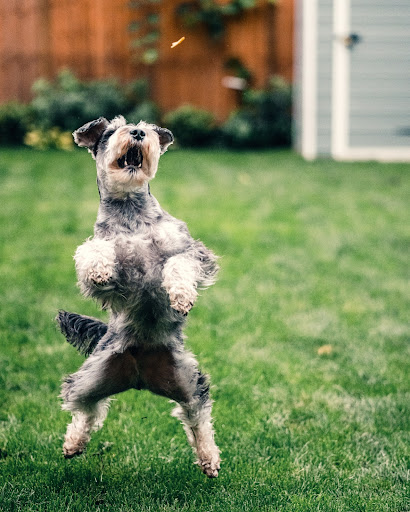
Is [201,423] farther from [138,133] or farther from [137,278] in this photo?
[138,133]

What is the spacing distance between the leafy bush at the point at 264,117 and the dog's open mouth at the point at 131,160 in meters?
9.88

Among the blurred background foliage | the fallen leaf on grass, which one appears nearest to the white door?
the blurred background foliage

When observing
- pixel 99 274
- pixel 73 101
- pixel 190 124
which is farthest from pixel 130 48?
pixel 99 274

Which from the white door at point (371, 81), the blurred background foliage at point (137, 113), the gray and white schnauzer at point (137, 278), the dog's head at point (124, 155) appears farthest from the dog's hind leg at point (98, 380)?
the white door at point (371, 81)

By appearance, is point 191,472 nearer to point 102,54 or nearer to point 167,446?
point 167,446

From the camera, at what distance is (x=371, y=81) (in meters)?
11.5

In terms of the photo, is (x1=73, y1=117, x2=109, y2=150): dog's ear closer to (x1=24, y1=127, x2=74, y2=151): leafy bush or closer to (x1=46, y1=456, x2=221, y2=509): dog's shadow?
(x1=46, y1=456, x2=221, y2=509): dog's shadow

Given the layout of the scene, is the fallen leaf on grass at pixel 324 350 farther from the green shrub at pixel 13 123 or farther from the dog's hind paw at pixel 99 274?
the green shrub at pixel 13 123

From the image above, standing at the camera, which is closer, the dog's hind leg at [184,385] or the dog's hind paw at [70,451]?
the dog's hind leg at [184,385]

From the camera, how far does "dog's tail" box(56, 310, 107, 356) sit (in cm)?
268

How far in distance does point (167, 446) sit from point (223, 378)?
76cm

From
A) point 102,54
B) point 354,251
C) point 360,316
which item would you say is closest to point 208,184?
point 354,251

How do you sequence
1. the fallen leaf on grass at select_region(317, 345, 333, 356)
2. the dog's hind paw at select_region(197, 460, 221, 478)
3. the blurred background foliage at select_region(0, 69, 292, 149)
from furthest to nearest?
the blurred background foliage at select_region(0, 69, 292, 149) → the fallen leaf on grass at select_region(317, 345, 333, 356) → the dog's hind paw at select_region(197, 460, 221, 478)

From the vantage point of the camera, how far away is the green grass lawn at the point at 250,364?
2.83 metres
